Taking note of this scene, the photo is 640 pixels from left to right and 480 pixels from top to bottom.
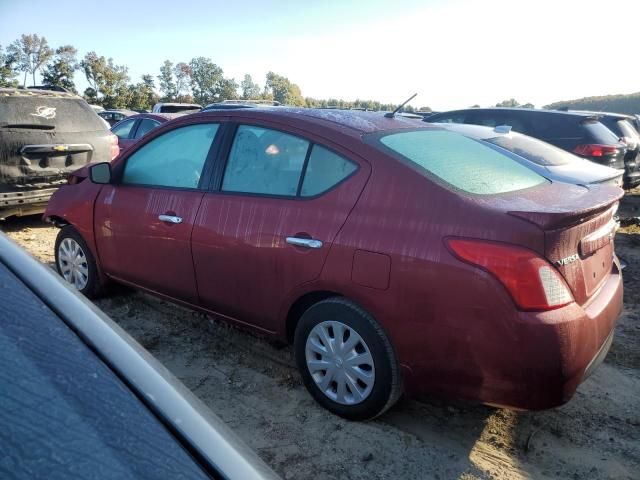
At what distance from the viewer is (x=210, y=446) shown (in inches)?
43.2

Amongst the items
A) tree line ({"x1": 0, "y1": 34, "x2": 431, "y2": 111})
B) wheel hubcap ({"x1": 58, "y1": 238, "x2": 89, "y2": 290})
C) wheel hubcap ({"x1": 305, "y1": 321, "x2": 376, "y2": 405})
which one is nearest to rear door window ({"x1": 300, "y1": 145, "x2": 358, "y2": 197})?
wheel hubcap ({"x1": 305, "y1": 321, "x2": 376, "y2": 405})

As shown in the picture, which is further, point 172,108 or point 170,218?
point 172,108

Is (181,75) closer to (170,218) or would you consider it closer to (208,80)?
(208,80)

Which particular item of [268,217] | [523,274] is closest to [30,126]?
[268,217]

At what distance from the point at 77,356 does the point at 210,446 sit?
1.36ft

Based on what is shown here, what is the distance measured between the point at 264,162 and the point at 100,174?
1.46m

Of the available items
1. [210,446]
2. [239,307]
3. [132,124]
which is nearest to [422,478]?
[239,307]

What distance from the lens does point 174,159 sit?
141 inches

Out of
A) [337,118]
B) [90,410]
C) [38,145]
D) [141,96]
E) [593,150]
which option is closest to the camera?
[90,410]

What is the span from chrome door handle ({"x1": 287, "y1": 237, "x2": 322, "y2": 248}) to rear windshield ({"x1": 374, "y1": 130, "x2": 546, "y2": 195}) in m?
0.62

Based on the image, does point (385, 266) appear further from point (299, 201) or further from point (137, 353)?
point (137, 353)

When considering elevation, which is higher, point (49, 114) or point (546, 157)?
point (49, 114)

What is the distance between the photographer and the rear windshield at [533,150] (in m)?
5.47

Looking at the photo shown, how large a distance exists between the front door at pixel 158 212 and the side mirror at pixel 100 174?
0.32ft
